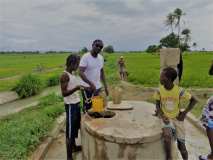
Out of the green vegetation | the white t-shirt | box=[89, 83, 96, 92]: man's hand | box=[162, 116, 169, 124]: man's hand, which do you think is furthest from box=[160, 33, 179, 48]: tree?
box=[162, 116, 169, 124]: man's hand

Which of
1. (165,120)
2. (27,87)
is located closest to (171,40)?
(27,87)

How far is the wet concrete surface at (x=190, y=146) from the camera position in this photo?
14.3 ft

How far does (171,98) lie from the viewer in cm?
328

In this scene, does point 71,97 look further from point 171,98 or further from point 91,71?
point 171,98

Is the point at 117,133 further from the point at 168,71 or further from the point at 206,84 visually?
the point at 206,84

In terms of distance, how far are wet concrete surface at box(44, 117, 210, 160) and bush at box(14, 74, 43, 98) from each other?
943cm

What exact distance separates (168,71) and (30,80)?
41.1ft

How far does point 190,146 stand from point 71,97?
2132mm

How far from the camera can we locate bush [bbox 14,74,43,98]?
47.5 ft

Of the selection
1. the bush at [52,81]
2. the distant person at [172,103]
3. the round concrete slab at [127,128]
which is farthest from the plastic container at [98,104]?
the bush at [52,81]

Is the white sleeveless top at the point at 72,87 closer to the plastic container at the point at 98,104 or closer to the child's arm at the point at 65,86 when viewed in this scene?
the child's arm at the point at 65,86

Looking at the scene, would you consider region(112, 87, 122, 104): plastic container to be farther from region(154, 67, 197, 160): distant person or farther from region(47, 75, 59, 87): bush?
region(47, 75, 59, 87): bush

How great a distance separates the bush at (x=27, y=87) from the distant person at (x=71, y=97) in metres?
11.0

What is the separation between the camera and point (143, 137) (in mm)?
2996
